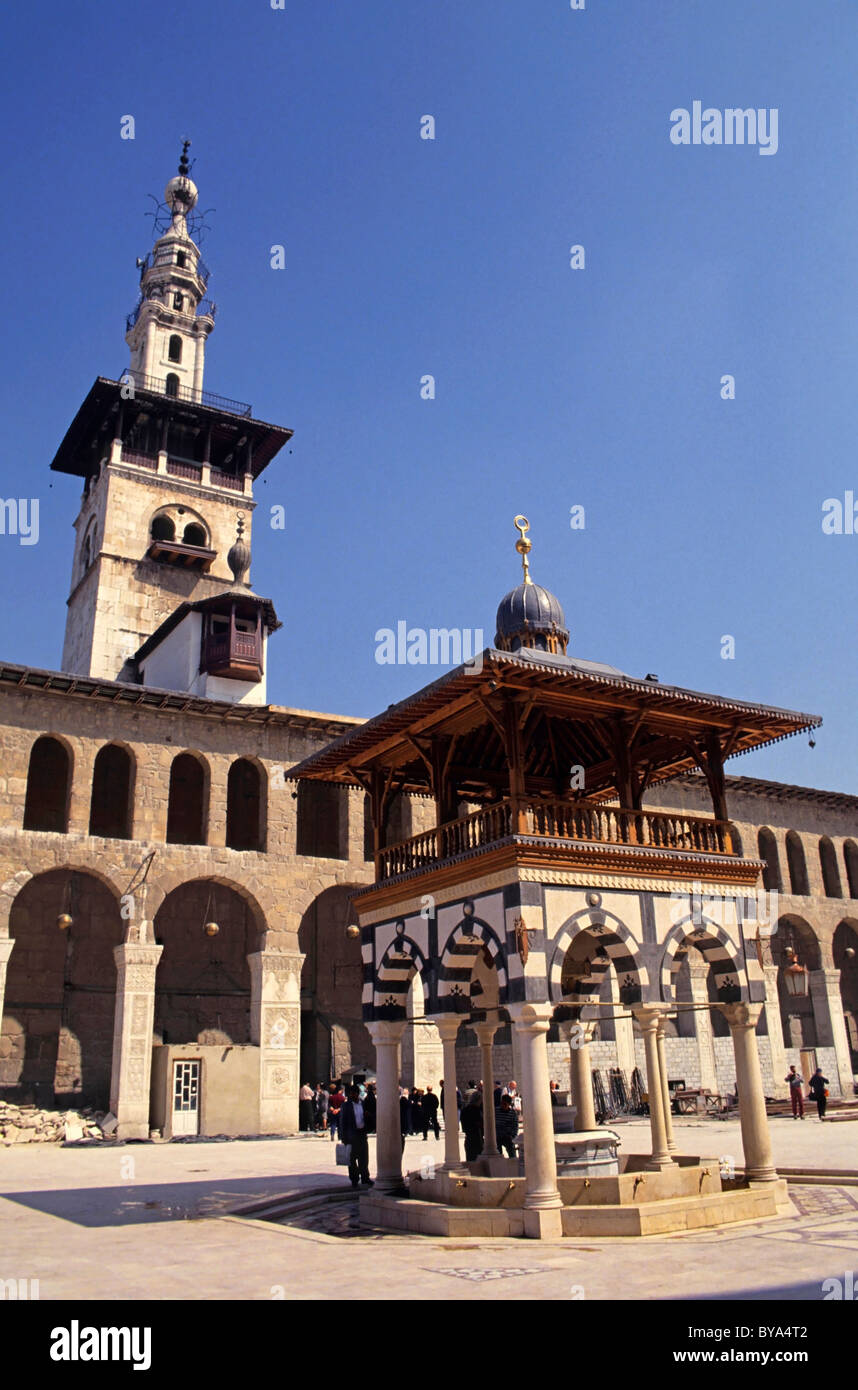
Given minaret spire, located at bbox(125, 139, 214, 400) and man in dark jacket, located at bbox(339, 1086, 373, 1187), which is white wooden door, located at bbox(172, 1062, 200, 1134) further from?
minaret spire, located at bbox(125, 139, 214, 400)

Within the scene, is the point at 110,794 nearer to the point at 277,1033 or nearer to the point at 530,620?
the point at 277,1033

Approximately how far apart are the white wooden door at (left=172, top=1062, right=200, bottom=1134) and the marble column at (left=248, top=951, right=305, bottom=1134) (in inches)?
61.0

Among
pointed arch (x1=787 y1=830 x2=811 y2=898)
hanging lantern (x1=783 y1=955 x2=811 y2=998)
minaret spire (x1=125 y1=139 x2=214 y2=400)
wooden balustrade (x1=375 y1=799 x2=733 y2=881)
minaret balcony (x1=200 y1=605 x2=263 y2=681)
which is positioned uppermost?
minaret spire (x1=125 y1=139 x2=214 y2=400)

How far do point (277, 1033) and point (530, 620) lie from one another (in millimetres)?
14967

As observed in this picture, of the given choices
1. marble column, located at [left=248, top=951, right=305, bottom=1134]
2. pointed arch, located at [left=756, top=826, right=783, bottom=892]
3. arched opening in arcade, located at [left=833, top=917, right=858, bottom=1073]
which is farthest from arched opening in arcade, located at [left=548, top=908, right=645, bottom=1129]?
arched opening in arcade, located at [left=833, top=917, right=858, bottom=1073]

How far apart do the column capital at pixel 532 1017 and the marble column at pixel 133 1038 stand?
50.1 ft

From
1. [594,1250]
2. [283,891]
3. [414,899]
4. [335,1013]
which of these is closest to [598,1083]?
[335,1013]

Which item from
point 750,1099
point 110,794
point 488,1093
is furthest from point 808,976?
point 750,1099

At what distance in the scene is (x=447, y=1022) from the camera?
512 inches

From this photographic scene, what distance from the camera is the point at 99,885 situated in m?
28.4

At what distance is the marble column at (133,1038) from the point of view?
925 inches

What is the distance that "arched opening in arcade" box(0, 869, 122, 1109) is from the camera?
2656cm

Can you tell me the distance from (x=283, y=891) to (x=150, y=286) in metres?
30.5
